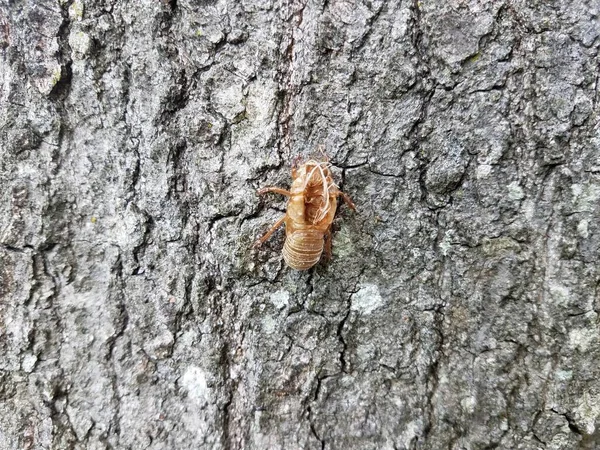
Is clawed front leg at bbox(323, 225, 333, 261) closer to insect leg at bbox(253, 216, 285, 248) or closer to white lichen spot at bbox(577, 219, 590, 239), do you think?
insect leg at bbox(253, 216, 285, 248)

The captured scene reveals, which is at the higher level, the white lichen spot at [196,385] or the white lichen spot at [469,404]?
the white lichen spot at [469,404]

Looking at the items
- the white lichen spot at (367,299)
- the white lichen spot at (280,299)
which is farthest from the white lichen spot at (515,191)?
the white lichen spot at (280,299)

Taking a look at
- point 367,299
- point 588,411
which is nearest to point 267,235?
point 367,299

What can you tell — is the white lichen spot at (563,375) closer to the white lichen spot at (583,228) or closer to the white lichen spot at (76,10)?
the white lichen spot at (583,228)

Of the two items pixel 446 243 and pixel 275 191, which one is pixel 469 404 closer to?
pixel 446 243

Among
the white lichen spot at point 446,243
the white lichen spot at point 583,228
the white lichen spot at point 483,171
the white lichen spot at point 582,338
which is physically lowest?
the white lichen spot at point 582,338
